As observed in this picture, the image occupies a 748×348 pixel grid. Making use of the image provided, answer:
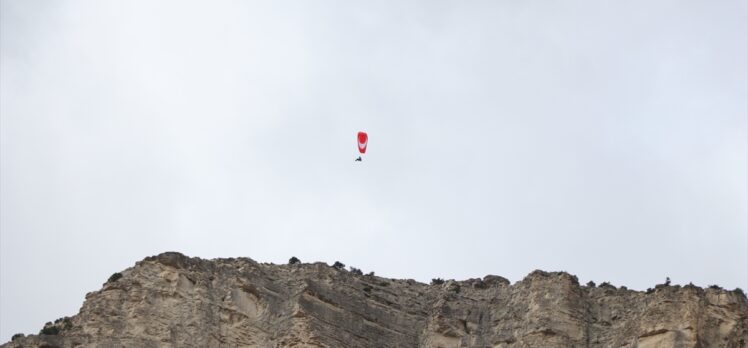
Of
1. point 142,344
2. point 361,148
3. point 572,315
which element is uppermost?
point 361,148

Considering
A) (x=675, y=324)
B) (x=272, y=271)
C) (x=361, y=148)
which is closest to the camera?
(x=675, y=324)

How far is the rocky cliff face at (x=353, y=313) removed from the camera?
70125 millimetres

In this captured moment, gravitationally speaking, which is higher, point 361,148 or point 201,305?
point 361,148

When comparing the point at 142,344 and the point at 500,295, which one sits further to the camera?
the point at 500,295

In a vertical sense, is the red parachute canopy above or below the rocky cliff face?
above

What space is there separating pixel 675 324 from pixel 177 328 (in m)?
17.7

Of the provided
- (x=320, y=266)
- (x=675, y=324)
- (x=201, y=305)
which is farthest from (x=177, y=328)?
(x=675, y=324)

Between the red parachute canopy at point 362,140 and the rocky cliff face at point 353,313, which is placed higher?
the red parachute canopy at point 362,140

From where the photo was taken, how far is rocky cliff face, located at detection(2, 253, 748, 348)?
230 feet

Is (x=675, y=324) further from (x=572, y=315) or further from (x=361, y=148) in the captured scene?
(x=361, y=148)

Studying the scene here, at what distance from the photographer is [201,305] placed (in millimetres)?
71688

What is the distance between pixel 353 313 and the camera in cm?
7394

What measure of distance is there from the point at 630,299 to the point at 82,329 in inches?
798

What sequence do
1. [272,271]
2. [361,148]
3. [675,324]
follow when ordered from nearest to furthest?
[675,324] < [272,271] < [361,148]
